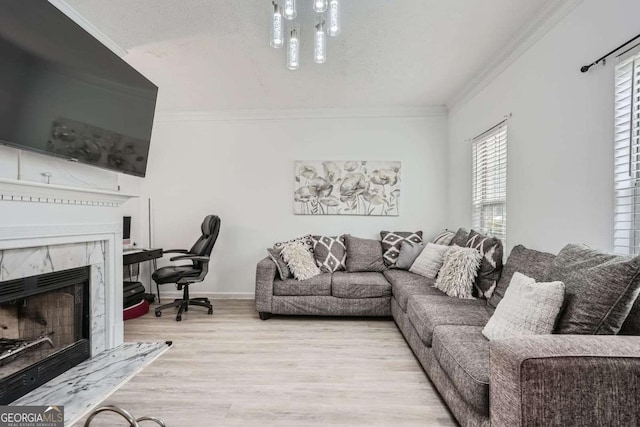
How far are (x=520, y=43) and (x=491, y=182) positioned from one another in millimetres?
1213

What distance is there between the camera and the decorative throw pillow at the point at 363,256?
12.4 feet

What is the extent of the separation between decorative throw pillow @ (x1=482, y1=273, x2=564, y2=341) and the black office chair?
2.89 m

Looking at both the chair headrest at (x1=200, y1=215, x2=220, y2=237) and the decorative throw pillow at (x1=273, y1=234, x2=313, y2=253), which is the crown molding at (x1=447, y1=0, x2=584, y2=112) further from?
the chair headrest at (x1=200, y1=215, x2=220, y2=237)

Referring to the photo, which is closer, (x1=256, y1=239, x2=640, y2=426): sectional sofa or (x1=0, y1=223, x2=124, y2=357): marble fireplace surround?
(x1=256, y1=239, x2=640, y2=426): sectional sofa

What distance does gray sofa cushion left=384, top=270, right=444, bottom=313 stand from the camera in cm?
274

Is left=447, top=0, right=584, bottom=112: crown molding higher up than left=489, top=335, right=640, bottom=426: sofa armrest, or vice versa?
left=447, top=0, right=584, bottom=112: crown molding

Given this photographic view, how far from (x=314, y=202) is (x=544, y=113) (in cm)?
265

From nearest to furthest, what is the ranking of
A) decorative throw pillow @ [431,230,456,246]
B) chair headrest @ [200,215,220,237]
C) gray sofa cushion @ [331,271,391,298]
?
gray sofa cushion @ [331,271,391,298] → decorative throw pillow @ [431,230,456,246] → chair headrest @ [200,215,220,237]

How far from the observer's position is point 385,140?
13.7 ft

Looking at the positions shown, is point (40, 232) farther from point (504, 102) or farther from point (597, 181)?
point (504, 102)

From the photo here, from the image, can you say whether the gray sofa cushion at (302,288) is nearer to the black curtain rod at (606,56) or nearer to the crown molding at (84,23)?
the crown molding at (84,23)

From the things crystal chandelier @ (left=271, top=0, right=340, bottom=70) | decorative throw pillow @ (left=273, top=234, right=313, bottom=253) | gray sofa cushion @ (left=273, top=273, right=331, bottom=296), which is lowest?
gray sofa cushion @ (left=273, top=273, right=331, bottom=296)

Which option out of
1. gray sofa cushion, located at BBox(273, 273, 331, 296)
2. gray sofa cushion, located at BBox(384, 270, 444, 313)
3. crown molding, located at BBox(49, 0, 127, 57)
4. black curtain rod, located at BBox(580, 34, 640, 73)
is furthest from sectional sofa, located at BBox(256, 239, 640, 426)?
crown molding, located at BBox(49, 0, 127, 57)

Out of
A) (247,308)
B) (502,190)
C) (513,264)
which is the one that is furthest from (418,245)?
(247,308)
